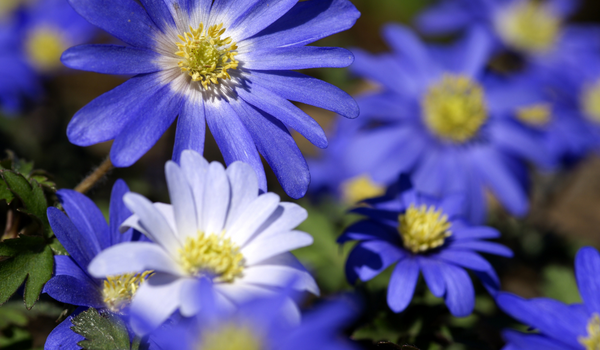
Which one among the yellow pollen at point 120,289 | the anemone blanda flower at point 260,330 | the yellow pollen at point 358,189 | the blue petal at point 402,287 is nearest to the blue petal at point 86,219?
the yellow pollen at point 120,289

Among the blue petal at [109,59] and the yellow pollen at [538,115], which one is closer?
the blue petal at [109,59]

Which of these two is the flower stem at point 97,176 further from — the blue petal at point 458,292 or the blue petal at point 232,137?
the blue petal at point 458,292

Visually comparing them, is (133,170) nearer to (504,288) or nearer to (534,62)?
(504,288)

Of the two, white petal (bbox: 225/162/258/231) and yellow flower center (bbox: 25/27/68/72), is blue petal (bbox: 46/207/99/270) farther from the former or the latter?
yellow flower center (bbox: 25/27/68/72)

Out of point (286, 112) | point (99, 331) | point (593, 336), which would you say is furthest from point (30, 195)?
point (593, 336)

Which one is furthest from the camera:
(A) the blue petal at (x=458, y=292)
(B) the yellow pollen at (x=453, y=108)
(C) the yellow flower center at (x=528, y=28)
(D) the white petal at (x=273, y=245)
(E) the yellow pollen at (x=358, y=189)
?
(C) the yellow flower center at (x=528, y=28)

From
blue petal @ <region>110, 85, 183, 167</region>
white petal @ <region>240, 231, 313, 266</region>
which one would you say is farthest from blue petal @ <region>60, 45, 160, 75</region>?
white petal @ <region>240, 231, 313, 266</region>

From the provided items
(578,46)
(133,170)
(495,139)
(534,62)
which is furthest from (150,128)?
(578,46)
